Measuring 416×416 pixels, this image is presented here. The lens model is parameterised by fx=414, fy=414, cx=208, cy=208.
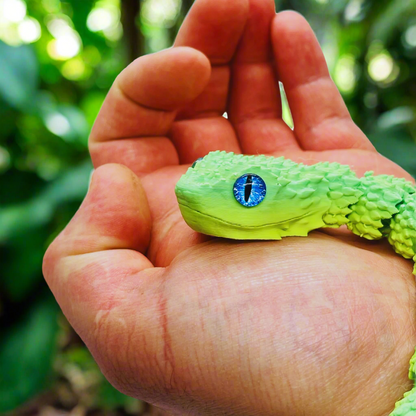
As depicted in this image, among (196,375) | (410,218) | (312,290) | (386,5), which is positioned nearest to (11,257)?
(196,375)

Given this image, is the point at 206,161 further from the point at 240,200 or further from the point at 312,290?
the point at 312,290

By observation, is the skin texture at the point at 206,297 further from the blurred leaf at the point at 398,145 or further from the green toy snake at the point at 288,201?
the blurred leaf at the point at 398,145

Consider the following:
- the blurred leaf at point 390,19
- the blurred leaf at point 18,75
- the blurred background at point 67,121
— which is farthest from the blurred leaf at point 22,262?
the blurred leaf at point 390,19

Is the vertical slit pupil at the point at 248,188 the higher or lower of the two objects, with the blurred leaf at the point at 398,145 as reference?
higher

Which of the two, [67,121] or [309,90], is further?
[67,121]

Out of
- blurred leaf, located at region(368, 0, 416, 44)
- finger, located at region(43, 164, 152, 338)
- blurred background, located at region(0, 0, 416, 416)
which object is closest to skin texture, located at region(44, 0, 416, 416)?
finger, located at region(43, 164, 152, 338)

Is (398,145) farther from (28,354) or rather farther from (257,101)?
(28,354)

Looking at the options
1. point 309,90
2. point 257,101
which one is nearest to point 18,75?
point 257,101
